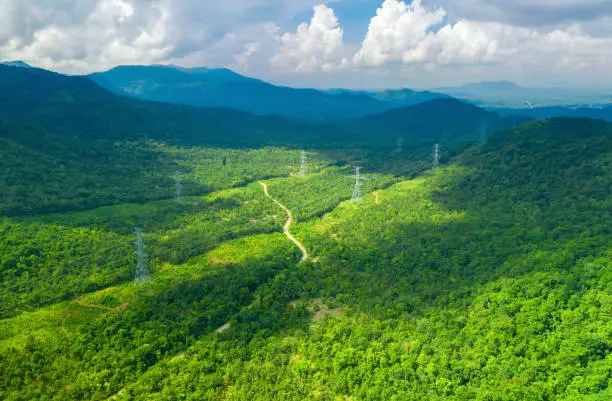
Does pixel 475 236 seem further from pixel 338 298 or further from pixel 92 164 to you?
pixel 92 164

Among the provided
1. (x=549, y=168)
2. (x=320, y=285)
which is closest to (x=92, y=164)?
(x=320, y=285)

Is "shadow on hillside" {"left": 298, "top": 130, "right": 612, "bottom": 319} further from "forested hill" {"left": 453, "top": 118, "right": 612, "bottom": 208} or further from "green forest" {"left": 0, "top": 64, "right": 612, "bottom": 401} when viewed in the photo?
"green forest" {"left": 0, "top": 64, "right": 612, "bottom": 401}

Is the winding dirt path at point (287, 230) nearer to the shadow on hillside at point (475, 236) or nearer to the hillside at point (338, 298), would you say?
the hillside at point (338, 298)

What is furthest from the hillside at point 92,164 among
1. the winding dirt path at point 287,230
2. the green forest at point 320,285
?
the winding dirt path at point 287,230

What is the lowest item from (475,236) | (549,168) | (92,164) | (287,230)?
(287,230)

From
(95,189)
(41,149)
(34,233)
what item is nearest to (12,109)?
(41,149)

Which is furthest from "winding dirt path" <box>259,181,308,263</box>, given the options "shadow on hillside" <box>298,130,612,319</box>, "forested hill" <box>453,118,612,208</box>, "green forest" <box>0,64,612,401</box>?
"forested hill" <box>453,118,612,208</box>
